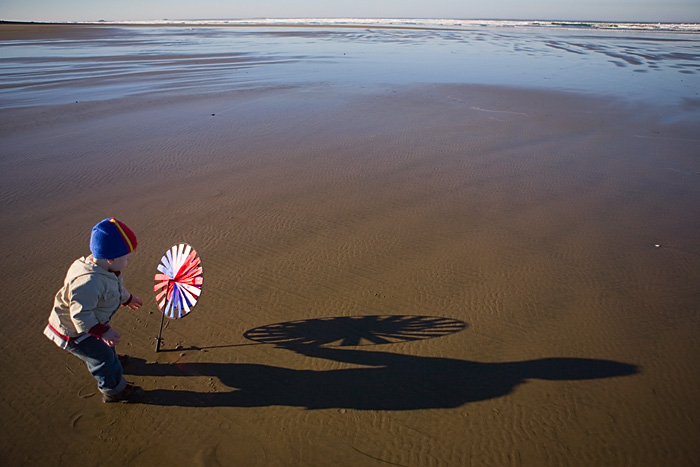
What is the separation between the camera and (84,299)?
230 cm

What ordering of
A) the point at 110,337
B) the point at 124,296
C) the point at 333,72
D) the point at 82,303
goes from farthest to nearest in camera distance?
the point at 333,72
the point at 124,296
the point at 110,337
the point at 82,303

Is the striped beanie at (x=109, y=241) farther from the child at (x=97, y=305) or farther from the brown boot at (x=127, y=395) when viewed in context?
the brown boot at (x=127, y=395)

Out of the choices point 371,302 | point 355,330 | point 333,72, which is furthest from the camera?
point 333,72

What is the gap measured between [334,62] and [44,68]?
12.0 metres

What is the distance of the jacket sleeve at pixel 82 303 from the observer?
7.49ft

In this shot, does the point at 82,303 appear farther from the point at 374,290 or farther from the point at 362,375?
the point at 374,290

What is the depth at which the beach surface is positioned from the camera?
247 centimetres

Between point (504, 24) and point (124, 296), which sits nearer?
point (124, 296)

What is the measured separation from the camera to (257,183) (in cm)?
588

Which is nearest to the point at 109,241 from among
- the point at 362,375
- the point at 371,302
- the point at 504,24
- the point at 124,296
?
the point at 124,296

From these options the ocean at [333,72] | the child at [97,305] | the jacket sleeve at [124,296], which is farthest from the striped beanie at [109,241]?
the ocean at [333,72]

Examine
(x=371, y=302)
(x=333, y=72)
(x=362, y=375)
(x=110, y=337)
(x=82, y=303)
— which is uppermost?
(x=333, y=72)

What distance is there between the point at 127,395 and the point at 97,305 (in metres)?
0.68

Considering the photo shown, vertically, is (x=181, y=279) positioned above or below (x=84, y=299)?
below
